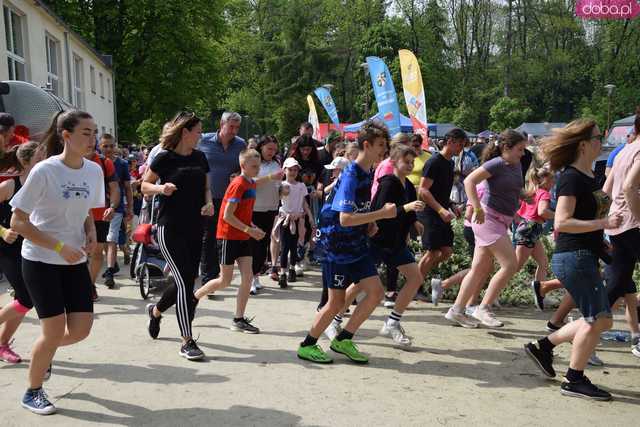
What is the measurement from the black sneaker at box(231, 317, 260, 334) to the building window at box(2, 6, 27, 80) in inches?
540

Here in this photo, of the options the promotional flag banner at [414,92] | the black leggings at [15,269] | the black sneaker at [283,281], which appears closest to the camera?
→ the black leggings at [15,269]

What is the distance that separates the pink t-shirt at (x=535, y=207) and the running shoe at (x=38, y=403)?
16.9 feet

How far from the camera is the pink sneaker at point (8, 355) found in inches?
194

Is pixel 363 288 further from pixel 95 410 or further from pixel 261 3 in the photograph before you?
pixel 261 3

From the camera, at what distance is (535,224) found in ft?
23.0

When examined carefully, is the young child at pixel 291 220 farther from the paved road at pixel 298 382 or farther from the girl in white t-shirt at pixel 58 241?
the girl in white t-shirt at pixel 58 241

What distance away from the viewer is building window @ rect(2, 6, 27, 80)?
16984mm

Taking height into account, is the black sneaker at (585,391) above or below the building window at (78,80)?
below

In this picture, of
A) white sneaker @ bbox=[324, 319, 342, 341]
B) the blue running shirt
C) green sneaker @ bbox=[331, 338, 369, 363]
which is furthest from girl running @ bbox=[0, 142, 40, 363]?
white sneaker @ bbox=[324, 319, 342, 341]

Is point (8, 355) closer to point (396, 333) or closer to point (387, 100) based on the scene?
point (396, 333)

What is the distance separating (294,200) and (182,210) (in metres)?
3.83

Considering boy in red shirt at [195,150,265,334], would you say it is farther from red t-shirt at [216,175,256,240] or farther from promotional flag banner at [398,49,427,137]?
promotional flag banner at [398,49,427,137]

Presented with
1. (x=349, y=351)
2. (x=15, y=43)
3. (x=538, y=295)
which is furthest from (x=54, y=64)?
(x=349, y=351)

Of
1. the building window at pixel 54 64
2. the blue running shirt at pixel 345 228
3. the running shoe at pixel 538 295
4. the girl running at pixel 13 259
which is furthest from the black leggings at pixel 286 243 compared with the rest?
the building window at pixel 54 64
